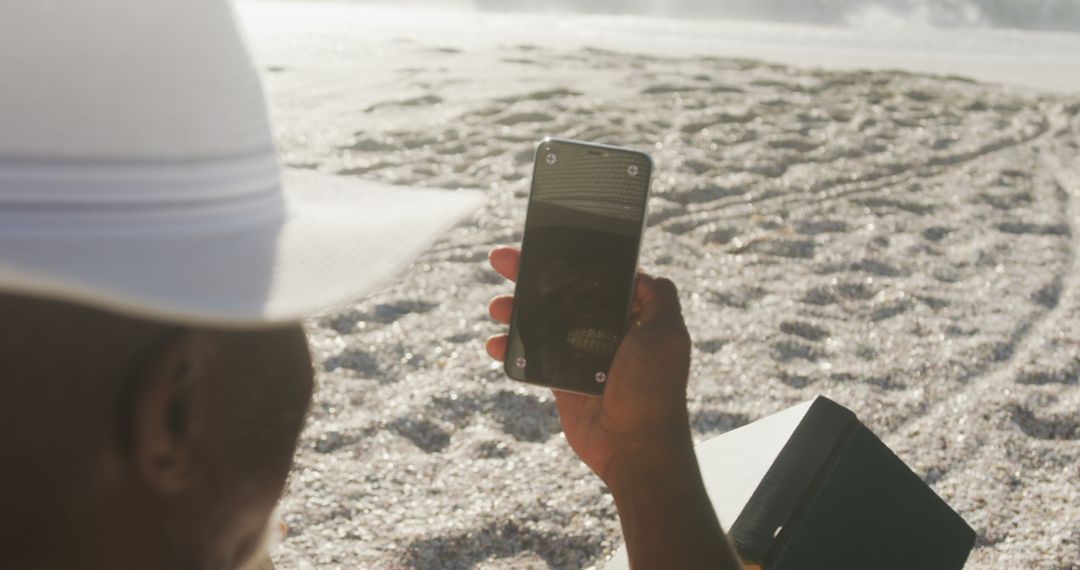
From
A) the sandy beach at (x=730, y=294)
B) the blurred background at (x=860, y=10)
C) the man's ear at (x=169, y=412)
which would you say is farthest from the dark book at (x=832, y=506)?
the blurred background at (x=860, y=10)

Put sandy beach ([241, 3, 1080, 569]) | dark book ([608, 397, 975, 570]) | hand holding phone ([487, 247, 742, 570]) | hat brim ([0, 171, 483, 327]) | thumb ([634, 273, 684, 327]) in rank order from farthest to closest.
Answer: sandy beach ([241, 3, 1080, 569]) < dark book ([608, 397, 975, 570]) < thumb ([634, 273, 684, 327]) < hand holding phone ([487, 247, 742, 570]) < hat brim ([0, 171, 483, 327])

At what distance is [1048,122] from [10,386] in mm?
6103

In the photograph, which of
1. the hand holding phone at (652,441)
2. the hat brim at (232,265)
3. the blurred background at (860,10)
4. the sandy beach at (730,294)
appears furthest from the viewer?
the blurred background at (860,10)

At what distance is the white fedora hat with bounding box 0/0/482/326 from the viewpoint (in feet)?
2.01

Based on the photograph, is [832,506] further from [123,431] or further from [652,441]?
[123,431]

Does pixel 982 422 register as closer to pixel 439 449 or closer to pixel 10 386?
pixel 439 449

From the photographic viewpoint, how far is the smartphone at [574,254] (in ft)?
4.66

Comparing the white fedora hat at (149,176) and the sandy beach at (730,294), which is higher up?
the white fedora hat at (149,176)

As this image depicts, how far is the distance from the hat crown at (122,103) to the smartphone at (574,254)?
734 millimetres

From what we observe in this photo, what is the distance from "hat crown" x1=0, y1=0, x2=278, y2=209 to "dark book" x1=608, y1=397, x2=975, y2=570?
98 cm

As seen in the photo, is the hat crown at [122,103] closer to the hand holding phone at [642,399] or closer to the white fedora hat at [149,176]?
the white fedora hat at [149,176]

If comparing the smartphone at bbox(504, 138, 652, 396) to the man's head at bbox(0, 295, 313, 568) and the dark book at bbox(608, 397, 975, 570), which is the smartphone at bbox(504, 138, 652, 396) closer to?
the dark book at bbox(608, 397, 975, 570)

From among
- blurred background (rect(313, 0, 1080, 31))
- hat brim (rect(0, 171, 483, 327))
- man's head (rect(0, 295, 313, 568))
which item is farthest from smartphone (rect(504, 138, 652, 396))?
blurred background (rect(313, 0, 1080, 31))

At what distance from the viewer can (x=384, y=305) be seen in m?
3.20
